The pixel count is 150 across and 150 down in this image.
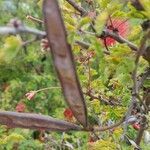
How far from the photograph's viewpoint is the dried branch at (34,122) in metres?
1.10

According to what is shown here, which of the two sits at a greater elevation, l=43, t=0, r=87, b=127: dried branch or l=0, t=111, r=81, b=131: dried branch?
l=43, t=0, r=87, b=127: dried branch

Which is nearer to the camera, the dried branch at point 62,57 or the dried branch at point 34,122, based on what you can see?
the dried branch at point 62,57

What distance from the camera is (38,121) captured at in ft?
3.61

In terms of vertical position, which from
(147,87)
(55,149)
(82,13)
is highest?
(82,13)

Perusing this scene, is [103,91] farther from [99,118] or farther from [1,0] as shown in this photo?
[1,0]

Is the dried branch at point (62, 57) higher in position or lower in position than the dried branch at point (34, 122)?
higher

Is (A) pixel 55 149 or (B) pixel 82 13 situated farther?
(A) pixel 55 149

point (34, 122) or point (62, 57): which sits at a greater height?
point (62, 57)

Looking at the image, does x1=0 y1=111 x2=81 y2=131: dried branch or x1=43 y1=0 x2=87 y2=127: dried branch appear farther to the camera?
x1=0 y1=111 x2=81 y2=131: dried branch

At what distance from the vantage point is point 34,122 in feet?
3.62

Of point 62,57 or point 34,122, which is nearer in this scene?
point 62,57

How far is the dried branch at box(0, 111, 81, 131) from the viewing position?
3.59 feet

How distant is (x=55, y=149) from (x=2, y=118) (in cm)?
171

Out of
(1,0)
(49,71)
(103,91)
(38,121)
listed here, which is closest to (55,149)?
(103,91)
